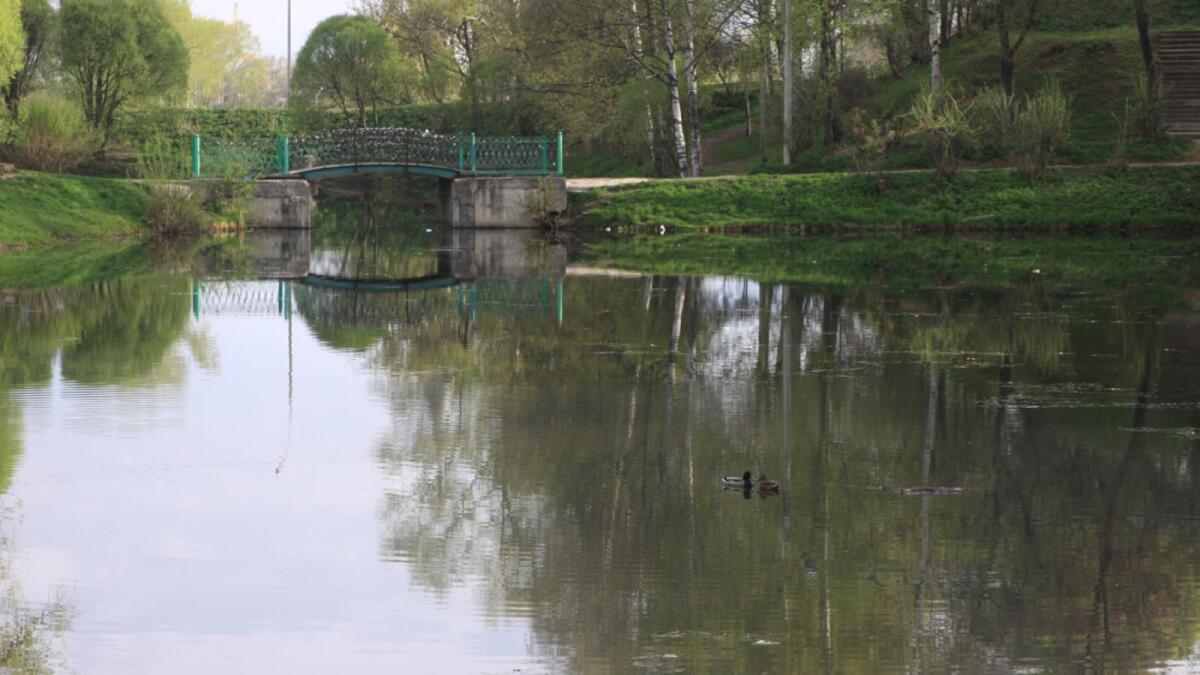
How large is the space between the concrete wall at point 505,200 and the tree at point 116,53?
9.76 metres

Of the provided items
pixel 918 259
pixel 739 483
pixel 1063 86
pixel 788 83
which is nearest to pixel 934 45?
pixel 788 83

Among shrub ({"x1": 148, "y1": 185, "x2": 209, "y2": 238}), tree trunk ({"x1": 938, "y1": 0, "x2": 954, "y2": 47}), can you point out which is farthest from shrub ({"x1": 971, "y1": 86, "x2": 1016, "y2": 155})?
shrub ({"x1": 148, "y1": 185, "x2": 209, "y2": 238})

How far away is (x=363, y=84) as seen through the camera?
55438 millimetres

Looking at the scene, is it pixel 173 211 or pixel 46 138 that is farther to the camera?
pixel 46 138

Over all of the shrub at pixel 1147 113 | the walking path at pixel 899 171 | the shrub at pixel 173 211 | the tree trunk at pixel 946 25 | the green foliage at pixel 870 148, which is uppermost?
the tree trunk at pixel 946 25

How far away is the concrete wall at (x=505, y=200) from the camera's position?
38375 millimetres

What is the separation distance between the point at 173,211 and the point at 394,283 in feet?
36.7

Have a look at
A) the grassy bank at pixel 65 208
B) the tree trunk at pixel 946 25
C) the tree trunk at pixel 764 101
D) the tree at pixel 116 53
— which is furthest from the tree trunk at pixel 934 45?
the tree at pixel 116 53

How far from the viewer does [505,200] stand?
128 ft

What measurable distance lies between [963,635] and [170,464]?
5.85m

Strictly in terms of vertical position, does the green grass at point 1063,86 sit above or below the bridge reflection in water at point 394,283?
above

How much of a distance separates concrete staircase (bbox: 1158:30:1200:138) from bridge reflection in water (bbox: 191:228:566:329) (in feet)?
48.6

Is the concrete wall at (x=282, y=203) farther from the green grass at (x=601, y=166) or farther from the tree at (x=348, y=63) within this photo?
the tree at (x=348, y=63)

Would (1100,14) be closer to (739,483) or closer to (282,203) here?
(282,203)
